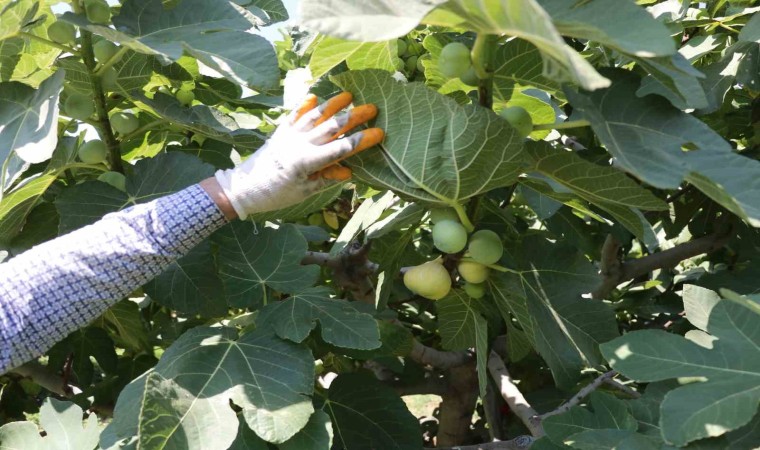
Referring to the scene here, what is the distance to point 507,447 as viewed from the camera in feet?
5.70

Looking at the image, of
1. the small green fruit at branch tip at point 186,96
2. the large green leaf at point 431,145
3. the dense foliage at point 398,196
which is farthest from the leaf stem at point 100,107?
the large green leaf at point 431,145

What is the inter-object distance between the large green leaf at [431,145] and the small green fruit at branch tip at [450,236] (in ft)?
0.14

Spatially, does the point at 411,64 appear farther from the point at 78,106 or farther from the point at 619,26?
the point at 619,26

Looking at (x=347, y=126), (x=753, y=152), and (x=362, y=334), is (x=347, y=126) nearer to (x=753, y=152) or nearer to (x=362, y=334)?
(x=362, y=334)

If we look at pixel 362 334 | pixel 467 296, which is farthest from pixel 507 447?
pixel 362 334

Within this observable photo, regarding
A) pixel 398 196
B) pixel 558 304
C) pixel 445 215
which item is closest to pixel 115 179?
pixel 398 196

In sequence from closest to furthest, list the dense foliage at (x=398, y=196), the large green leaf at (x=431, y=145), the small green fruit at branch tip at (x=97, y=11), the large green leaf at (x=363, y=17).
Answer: the large green leaf at (x=363, y=17)
the dense foliage at (x=398, y=196)
the large green leaf at (x=431, y=145)
the small green fruit at branch tip at (x=97, y=11)

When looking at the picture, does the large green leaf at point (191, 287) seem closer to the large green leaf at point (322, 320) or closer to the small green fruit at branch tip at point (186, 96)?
the large green leaf at point (322, 320)

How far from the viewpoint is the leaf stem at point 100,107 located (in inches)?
64.2

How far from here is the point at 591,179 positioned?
122 cm

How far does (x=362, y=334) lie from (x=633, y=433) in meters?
0.50

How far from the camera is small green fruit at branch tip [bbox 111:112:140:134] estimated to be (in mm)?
1734

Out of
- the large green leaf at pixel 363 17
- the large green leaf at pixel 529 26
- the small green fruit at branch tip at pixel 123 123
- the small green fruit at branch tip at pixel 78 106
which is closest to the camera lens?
the large green leaf at pixel 529 26

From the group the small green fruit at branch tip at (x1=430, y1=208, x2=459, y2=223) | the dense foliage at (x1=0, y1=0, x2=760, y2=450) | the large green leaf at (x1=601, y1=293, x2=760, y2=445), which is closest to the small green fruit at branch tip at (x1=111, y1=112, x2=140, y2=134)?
the dense foliage at (x1=0, y1=0, x2=760, y2=450)
